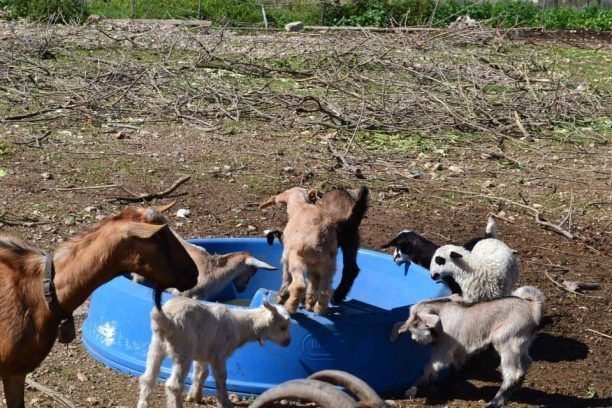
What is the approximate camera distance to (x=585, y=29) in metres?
29.5

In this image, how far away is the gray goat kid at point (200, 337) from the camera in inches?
226

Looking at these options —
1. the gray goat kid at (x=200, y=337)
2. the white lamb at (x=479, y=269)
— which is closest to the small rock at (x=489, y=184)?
the white lamb at (x=479, y=269)

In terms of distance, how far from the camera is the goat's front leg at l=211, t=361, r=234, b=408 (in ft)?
19.5

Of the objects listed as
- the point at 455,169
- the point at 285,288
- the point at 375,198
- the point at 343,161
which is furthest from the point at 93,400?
the point at 455,169

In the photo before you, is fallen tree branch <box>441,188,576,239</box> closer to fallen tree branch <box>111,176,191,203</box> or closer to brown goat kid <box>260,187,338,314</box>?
fallen tree branch <box>111,176,191,203</box>

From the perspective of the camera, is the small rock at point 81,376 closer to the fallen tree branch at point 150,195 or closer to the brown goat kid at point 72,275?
the brown goat kid at point 72,275

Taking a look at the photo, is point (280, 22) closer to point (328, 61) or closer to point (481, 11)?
point (481, 11)

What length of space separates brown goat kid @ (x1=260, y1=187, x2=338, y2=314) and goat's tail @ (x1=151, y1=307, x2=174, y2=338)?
96 centimetres

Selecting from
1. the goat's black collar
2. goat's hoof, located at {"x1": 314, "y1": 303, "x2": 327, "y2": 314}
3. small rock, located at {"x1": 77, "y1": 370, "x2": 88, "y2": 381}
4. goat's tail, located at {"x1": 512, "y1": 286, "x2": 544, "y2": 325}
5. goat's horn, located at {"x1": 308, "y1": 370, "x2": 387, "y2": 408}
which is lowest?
small rock, located at {"x1": 77, "y1": 370, "x2": 88, "y2": 381}

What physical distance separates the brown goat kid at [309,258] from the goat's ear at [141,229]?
168 cm

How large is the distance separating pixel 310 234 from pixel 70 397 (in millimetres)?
1790

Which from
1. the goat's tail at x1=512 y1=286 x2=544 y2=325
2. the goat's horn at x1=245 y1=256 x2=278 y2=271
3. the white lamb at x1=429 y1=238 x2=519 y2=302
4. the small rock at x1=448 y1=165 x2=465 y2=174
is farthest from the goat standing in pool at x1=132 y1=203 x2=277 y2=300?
the small rock at x1=448 y1=165 x2=465 y2=174

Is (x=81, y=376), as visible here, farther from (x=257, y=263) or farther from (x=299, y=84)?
(x=299, y=84)

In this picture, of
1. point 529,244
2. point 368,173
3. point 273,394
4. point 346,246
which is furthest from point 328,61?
point 273,394
